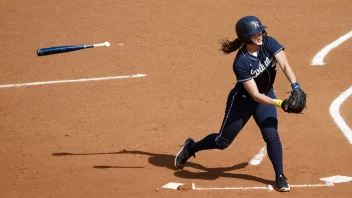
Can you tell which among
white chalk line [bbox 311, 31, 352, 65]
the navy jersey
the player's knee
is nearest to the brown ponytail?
the navy jersey

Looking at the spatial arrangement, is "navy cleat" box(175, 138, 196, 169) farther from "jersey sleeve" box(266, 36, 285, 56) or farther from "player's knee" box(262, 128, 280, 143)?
"jersey sleeve" box(266, 36, 285, 56)

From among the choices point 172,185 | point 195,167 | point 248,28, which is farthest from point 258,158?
point 248,28

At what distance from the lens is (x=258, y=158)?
9914mm

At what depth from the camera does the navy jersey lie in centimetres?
867

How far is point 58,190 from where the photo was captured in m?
9.27

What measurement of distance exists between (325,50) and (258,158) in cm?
432

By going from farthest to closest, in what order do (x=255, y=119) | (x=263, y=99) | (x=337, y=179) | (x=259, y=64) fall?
(x=337, y=179) < (x=255, y=119) < (x=259, y=64) < (x=263, y=99)

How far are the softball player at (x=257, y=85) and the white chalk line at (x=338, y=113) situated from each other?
1821mm

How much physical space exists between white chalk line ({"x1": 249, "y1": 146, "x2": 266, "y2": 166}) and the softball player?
2.48 feet

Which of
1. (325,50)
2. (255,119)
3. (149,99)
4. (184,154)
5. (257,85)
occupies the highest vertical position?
(325,50)

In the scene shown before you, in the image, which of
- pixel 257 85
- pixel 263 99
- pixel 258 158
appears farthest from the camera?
pixel 258 158

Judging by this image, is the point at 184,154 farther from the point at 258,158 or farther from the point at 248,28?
the point at 248,28

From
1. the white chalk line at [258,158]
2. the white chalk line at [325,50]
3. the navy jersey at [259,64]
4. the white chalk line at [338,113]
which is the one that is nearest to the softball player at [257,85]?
the navy jersey at [259,64]

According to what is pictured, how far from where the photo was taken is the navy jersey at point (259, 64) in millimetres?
8672
